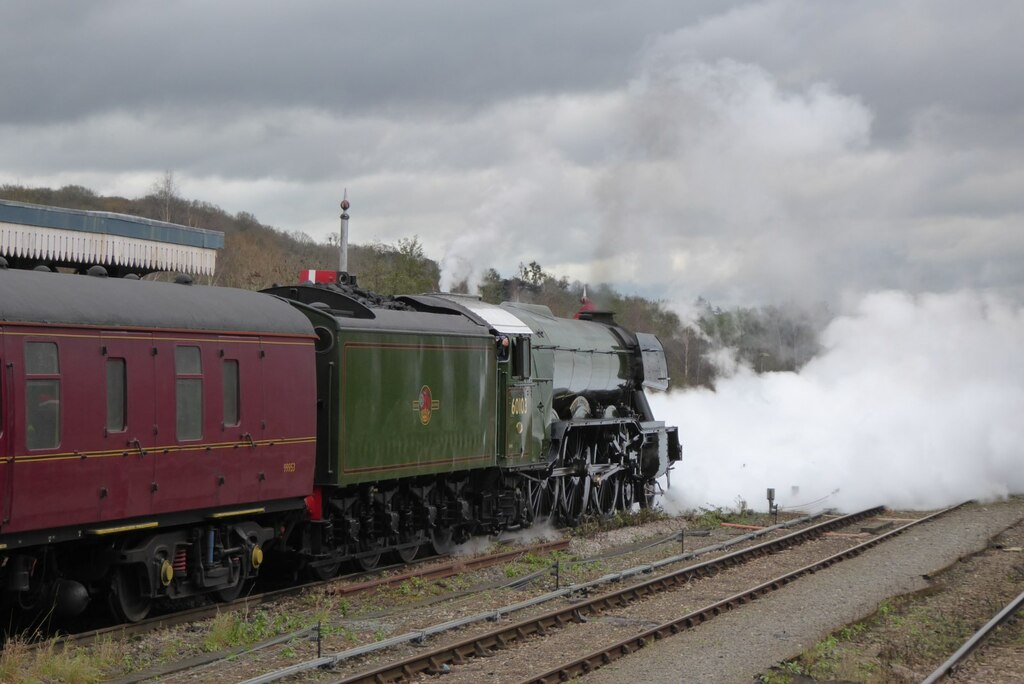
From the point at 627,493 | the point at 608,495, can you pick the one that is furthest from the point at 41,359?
the point at 627,493

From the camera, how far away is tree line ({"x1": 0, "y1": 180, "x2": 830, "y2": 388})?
34.3m

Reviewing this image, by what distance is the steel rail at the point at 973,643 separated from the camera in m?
10.7

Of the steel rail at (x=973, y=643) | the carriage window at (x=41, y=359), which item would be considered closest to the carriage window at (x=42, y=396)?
the carriage window at (x=41, y=359)

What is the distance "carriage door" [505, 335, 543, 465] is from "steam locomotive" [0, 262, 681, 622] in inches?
1.7

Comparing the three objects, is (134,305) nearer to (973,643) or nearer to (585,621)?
(585,621)

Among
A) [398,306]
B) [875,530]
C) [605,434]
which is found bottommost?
[875,530]

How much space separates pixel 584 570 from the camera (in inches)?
636

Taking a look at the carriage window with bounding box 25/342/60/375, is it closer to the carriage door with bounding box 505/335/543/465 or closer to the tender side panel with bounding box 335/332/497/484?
the tender side panel with bounding box 335/332/497/484

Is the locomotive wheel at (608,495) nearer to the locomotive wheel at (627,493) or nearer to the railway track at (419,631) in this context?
the locomotive wheel at (627,493)

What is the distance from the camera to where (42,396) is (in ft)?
32.6

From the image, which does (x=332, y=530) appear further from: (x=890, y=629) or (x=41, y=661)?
(x=890, y=629)

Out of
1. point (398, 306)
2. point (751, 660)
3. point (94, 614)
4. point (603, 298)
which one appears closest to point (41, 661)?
point (94, 614)

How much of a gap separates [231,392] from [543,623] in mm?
4092

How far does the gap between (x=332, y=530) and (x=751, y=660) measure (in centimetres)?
570
